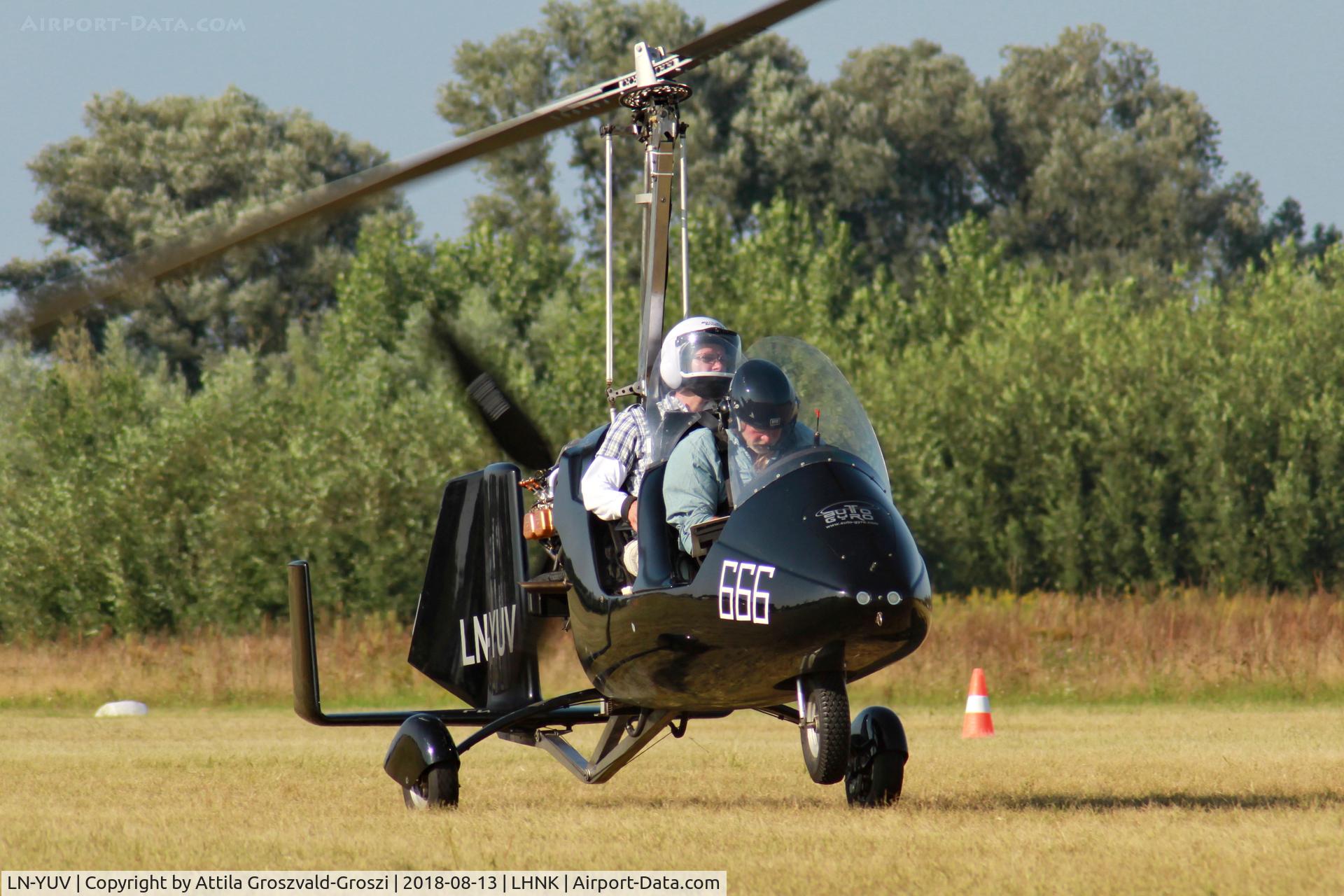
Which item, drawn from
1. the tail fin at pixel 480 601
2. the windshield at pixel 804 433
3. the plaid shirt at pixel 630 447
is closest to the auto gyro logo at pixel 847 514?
the windshield at pixel 804 433

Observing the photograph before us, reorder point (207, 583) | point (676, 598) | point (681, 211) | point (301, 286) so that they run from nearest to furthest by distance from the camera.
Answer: point (676, 598), point (681, 211), point (207, 583), point (301, 286)

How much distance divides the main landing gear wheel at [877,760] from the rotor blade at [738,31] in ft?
9.78

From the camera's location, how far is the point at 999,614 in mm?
20609

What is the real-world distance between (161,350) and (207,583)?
16635 mm

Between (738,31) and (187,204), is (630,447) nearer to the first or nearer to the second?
(738,31)

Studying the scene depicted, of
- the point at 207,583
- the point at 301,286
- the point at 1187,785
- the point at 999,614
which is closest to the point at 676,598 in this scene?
the point at 1187,785

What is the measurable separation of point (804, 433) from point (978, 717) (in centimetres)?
717

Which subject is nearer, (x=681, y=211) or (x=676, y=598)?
(x=676, y=598)

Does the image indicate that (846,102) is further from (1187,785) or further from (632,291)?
(1187,785)

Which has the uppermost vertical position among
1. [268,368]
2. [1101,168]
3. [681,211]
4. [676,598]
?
[1101,168]

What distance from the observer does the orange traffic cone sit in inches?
514

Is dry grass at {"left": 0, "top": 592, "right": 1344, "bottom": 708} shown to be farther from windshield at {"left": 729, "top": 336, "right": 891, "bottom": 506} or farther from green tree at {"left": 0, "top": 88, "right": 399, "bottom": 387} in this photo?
green tree at {"left": 0, "top": 88, "right": 399, "bottom": 387}

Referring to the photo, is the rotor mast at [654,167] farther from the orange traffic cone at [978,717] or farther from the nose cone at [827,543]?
the orange traffic cone at [978,717]

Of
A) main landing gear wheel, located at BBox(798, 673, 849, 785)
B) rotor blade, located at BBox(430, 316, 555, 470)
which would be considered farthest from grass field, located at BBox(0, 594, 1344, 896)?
rotor blade, located at BBox(430, 316, 555, 470)
